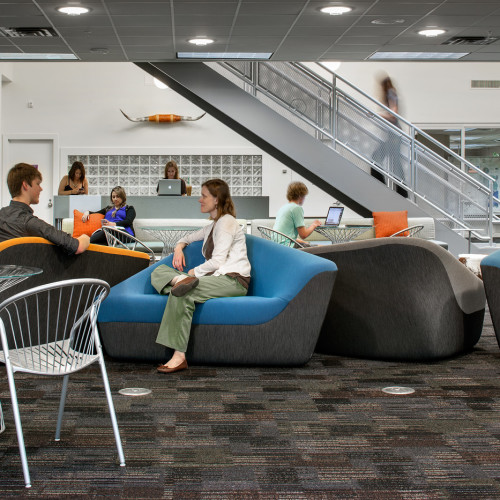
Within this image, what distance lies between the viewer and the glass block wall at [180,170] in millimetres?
14297

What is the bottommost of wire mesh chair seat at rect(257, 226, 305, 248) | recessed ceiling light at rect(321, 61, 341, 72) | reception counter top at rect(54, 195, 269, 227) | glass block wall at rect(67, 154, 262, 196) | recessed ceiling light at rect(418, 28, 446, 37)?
wire mesh chair seat at rect(257, 226, 305, 248)

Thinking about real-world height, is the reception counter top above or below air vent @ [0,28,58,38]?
below

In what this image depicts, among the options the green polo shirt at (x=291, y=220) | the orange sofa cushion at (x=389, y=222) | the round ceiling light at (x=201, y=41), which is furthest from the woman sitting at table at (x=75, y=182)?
the orange sofa cushion at (x=389, y=222)

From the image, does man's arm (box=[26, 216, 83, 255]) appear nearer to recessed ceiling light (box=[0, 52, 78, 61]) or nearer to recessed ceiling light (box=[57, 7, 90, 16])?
recessed ceiling light (box=[57, 7, 90, 16])

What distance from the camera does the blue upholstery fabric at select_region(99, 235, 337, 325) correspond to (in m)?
4.17

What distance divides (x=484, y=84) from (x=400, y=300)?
37.4ft

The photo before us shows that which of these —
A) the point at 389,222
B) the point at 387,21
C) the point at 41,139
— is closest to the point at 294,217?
the point at 387,21

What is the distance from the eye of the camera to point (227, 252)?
448 cm

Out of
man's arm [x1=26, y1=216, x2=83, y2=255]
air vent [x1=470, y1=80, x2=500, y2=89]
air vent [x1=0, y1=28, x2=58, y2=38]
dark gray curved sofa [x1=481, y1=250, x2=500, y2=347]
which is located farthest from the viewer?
air vent [x1=470, y1=80, x2=500, y2=89]

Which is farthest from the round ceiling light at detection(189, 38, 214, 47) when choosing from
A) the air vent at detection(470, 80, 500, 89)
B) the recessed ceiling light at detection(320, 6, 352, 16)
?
the air vent at detection(470, 80, 500, 89)

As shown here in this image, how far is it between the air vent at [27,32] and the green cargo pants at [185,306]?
16.6ft

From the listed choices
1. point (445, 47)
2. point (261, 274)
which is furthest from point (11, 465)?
point (445, 47)

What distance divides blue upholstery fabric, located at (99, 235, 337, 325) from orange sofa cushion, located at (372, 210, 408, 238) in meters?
5.26

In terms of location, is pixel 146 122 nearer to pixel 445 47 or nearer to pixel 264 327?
pixel 445 47
